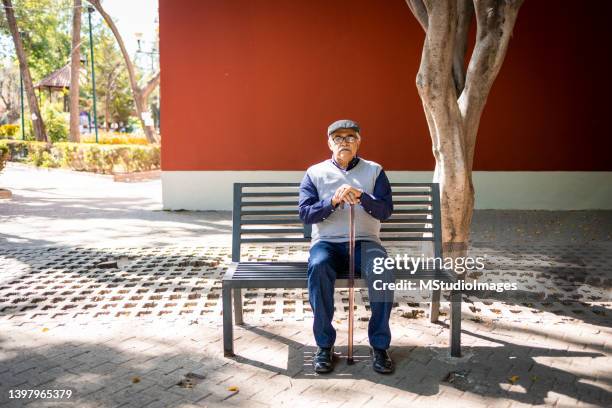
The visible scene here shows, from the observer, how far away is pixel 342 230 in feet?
12.8

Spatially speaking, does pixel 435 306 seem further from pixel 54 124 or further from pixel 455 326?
pixel 54 124

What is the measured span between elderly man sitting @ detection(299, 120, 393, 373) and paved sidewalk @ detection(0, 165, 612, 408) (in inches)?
9.7

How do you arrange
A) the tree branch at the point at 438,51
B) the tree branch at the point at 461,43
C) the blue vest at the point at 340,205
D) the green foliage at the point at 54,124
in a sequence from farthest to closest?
the green foliage at the point at 54,124
the tree branch at the point at 461,43
the tree branch at the point at 438,51
the blue vest at the point at 340,205

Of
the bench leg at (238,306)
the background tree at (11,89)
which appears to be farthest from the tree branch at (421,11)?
the background tree at (11,89)

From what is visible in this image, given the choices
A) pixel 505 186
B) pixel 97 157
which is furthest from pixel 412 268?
pixel 97 157

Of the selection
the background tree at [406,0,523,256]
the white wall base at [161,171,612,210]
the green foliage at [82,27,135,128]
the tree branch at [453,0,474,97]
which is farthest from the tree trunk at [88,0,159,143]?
the green foliage at [82,27,135,128]

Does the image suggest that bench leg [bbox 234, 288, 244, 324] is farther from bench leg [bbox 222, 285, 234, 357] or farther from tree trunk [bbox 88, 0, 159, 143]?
tree trunk [bbox 88, 0, 159, 143]

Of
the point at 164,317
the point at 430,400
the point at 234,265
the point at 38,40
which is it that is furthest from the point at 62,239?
the point at 38,40

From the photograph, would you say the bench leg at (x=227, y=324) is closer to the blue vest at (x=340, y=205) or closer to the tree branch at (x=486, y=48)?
the blue vest at (x=340, y=205)

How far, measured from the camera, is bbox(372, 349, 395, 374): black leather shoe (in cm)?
342

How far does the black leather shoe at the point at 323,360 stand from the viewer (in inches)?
135

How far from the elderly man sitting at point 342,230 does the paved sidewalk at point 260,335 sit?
0.25m

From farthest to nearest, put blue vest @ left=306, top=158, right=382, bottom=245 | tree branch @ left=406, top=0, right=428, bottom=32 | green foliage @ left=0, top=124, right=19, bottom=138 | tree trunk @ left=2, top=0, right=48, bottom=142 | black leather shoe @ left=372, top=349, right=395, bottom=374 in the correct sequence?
1. green foliage @ left=0, top=124, right=19, bottom=138
2. tree trunk @ left=2, top=0, right=48, bottom=142
3. tree branch @ left=406, top=0, right=428, bottom=32
4. blue vest @ left=306, top=158, right=382, bottom=245
5. black leather shoe @ left=372, top=349, right=395, bottom=374

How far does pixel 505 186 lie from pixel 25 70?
73.0ft
